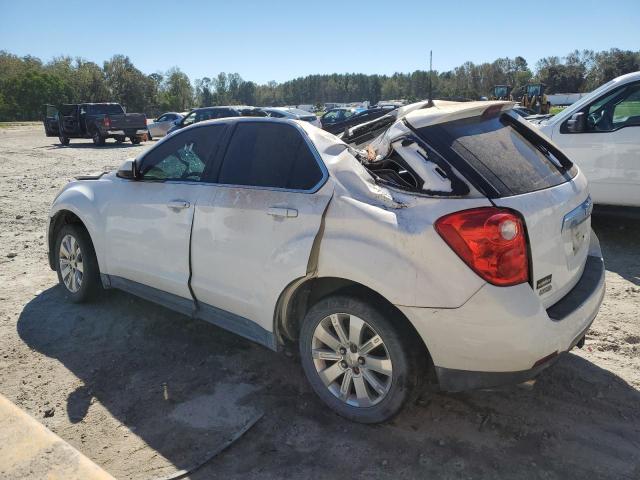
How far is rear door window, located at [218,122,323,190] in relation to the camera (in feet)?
10.3

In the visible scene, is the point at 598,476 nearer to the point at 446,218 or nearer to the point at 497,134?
the point at 446,218

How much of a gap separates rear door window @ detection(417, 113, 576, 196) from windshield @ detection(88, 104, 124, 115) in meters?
25.0

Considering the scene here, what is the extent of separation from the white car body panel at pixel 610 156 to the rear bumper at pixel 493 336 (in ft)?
13.3

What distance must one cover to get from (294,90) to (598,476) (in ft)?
570

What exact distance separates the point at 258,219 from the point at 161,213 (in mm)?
1001

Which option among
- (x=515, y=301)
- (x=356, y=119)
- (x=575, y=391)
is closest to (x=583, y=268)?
(x=575, y=391)

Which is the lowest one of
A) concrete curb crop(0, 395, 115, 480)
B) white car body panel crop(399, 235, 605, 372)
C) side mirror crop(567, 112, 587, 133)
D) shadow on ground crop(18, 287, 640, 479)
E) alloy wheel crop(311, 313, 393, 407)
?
shadow on ground crop(18, 287, 640, 479)

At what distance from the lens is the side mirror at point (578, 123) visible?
623cm

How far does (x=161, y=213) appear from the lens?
12.6 feet

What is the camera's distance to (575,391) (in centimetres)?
326

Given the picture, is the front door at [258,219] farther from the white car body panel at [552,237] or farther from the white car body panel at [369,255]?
the white car body panel at [552,237]

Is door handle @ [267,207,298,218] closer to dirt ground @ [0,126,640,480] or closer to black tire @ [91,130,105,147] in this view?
dirt ground @ [0,126,640,480]

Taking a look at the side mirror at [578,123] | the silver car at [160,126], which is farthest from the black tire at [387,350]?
the silver car at [160,126]

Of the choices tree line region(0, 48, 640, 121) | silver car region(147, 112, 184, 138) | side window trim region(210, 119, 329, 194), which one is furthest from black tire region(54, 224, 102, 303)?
tree line region(0, 48, 640, 121)
